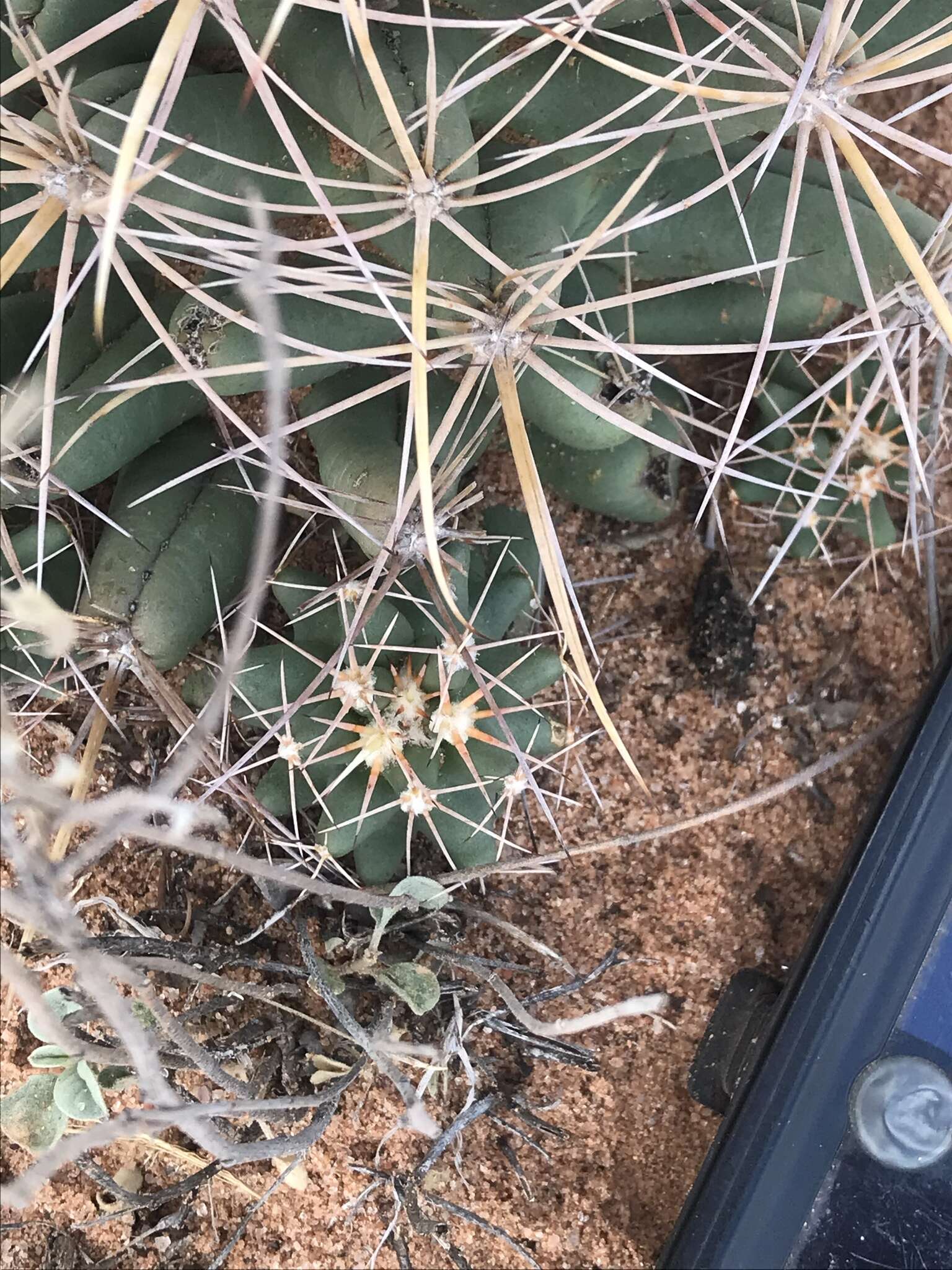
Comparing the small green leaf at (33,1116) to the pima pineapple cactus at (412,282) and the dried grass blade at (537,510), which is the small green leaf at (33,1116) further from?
the dried grass blade at (537,510)

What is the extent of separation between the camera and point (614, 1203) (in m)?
1.24

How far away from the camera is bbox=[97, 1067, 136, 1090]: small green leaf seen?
3.17 ft

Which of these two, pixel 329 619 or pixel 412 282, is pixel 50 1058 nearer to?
pixel 329 619

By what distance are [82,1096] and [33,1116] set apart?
11 centimetres

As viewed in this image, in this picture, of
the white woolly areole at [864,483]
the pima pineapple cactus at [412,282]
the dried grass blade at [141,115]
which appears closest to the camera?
the dried grass blade at [141,115]

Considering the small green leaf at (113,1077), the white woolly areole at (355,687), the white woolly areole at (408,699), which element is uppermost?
the white woolly areole at (408,699)

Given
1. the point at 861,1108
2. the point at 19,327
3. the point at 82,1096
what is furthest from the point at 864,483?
the point at 82,1096

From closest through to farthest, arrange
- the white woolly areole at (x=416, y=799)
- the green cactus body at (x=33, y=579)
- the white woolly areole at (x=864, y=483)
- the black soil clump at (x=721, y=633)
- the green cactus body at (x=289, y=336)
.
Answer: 1. the green cactus body at (x=289, y=336)
2. the white woolly areole at (x=416, y=799)
3. the green cactus body at (x=33, y=579)
4. the white woolly areole at (x=864, y=483)
5. the black soil clump at (x=721, y=633)

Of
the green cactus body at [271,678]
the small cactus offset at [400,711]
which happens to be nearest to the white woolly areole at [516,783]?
the small cactus offset at [400,711]

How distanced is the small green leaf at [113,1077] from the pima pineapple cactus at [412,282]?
0.30 m

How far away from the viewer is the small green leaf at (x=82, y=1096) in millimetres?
946

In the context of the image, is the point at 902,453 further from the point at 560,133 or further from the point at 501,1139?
the point at 501,1139

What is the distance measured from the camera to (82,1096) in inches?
37.5

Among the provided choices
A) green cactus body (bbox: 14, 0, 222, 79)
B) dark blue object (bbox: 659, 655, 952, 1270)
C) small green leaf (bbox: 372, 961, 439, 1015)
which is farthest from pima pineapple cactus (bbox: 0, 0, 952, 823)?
dark blue object (bbox: 659, 655, 952, 1270)
